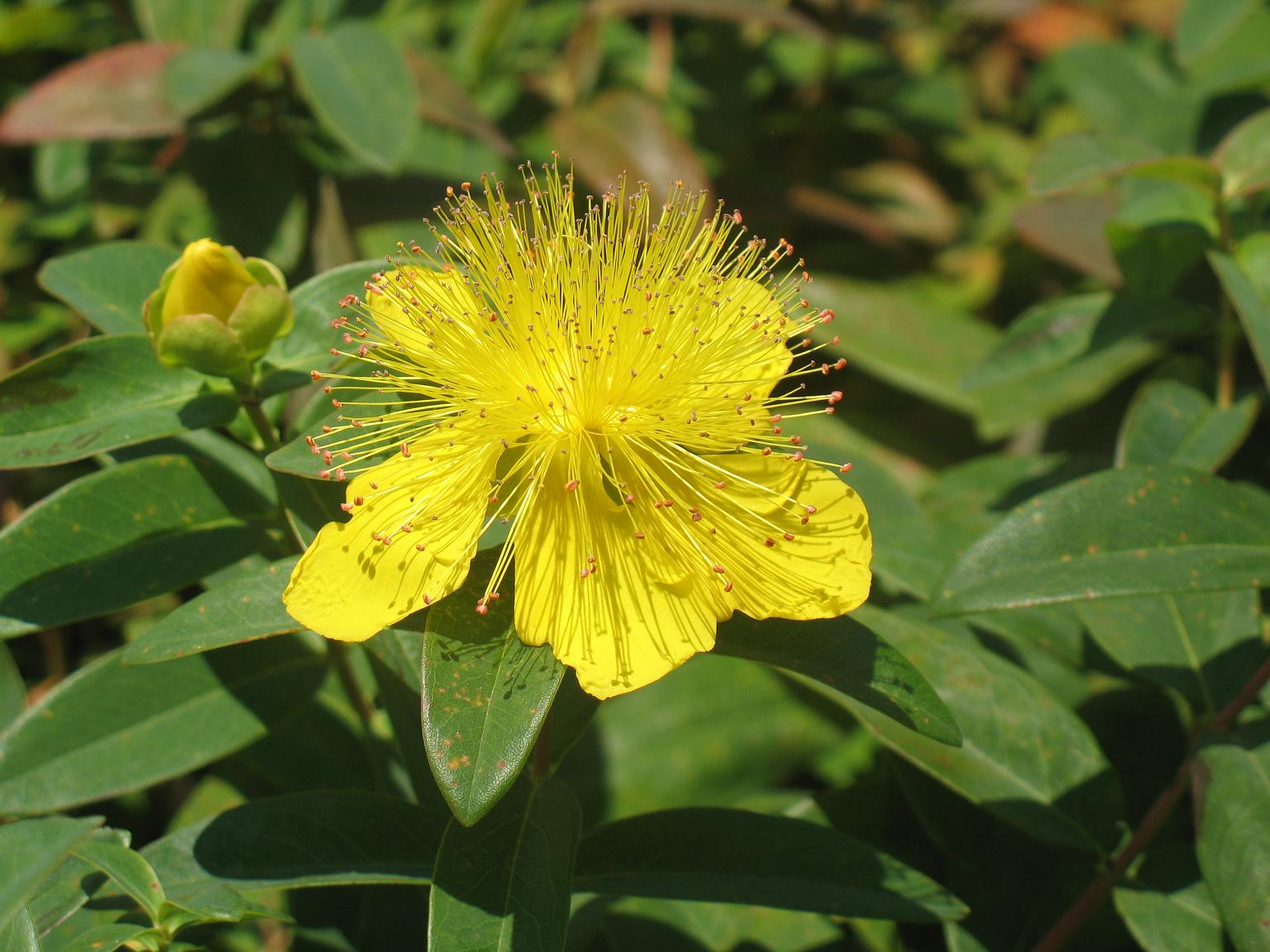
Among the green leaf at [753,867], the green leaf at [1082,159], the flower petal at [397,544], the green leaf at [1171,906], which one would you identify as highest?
the green leaf at [1082,159]

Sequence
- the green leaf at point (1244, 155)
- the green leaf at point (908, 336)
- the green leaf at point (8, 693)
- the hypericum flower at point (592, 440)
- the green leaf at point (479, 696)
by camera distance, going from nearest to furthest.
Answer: the green leaf at point (479, 696) < the hypericum flower at point (592, 440) < the green leaf at point (8, 693) < the green leaf at point (1244, 155) < the green leaf at point (908, 336)

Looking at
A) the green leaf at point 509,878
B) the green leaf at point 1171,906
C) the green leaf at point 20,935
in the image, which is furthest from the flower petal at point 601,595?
the green leaf at point 1171,906

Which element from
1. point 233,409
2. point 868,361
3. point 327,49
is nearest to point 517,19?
point 327,49

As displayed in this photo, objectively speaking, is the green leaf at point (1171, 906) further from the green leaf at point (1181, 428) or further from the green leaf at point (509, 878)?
the green leaf at point (509, 878)

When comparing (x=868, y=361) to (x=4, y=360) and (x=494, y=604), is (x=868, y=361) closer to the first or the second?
(x=494, y=604)

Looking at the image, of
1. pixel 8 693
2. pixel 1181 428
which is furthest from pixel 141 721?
pixel 1181 428

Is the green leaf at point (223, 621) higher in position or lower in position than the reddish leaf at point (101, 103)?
lower

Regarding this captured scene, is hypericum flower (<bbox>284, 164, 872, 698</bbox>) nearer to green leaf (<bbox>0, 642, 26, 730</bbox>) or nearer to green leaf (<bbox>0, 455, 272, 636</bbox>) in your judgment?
green leaf (<bbox>0, 455, 272, 636</bbox>)

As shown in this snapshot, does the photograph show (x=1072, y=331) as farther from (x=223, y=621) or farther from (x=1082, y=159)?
(x=223, y=621)

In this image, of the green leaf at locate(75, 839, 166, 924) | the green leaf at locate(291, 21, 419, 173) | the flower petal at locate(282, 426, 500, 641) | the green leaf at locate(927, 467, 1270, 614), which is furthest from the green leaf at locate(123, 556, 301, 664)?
the green leaf at locate(291, 21, 419, 173)
